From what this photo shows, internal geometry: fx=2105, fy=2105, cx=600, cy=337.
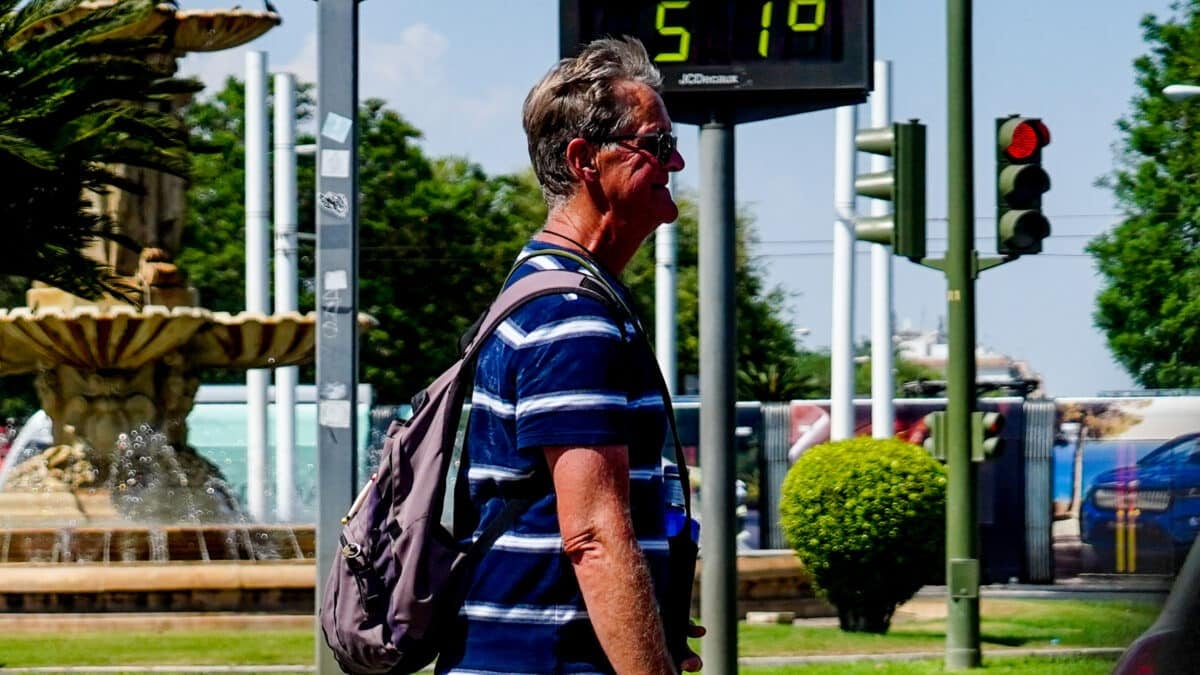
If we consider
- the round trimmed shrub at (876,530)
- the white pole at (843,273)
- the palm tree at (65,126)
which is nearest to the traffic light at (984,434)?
the round trimmed shrub at (876,530)

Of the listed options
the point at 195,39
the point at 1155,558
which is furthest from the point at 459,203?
the point at 1155,558

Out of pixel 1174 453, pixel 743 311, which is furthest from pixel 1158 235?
pixel 1174 453

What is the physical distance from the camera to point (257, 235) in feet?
97.1

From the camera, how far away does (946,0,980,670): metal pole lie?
1205 centimetres

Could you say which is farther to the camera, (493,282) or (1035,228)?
(493,282)

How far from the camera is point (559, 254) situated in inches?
130

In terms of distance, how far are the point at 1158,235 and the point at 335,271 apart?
3756 centimetres

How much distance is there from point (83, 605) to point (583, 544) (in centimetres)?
1264

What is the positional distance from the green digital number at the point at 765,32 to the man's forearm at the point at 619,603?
549 centimetres

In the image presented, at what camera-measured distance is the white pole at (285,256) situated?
30408 mm

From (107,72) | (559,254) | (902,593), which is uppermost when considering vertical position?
(107,72)

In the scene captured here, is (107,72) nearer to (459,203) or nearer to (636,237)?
(636,237)

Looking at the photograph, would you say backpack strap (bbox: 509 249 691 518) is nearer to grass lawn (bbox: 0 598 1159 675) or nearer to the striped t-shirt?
the striped t-shirt

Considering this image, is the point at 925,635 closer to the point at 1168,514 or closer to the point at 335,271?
the point at 335,271
